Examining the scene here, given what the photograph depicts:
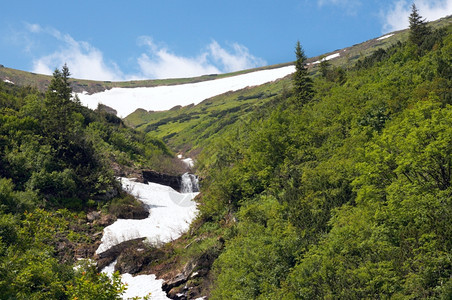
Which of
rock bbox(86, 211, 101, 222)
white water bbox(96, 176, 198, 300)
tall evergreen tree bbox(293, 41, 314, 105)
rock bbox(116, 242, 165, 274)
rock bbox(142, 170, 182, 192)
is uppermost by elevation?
tall evergreen tree bbox(293, 41, 314, 105)

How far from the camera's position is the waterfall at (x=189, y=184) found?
59.8m

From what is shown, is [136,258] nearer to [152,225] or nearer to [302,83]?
[152,225]

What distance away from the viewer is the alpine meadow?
16.7 meters

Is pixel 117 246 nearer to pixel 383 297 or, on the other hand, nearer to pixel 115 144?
pixel 383 297

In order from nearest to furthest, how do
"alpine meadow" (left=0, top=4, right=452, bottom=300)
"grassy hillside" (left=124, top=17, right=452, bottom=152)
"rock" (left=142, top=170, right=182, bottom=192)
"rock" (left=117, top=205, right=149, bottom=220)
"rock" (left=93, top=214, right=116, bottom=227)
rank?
"alpine meadow" (left=0, top=4, right=452, bottom=300)
"rock" (left=93, top=214, right=116, bottom=227)
"rock" (left=117, top=205, right=149, bottom=220)
"rock" (left=142, top=170, right=182, bottom=192)
"grassy hillside" (left=124, top=17, right=452, bottom=152)

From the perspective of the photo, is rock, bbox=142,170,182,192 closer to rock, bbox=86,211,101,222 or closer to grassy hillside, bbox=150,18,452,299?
rock, bbox=86,211,101,222

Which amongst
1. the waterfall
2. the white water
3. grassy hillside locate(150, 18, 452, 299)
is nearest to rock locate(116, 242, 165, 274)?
the white water

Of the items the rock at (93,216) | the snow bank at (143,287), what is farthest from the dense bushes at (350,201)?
the rock at (93,216)

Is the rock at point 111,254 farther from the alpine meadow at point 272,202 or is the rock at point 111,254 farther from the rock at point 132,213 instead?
the rock at point 132,213

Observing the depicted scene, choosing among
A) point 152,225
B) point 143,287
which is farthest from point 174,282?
point 152,225

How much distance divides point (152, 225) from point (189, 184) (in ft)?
67.3

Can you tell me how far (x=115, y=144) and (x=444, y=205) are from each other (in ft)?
186

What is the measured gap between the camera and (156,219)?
42688mm

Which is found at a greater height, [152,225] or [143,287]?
[152,225]
